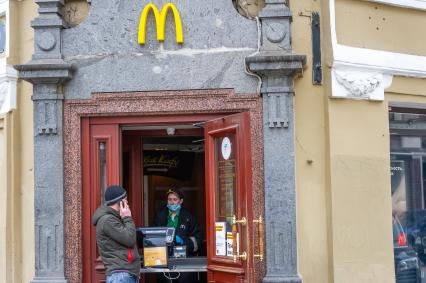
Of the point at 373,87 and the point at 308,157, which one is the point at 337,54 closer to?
the point at 373,87

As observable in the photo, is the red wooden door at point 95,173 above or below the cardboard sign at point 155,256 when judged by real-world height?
above

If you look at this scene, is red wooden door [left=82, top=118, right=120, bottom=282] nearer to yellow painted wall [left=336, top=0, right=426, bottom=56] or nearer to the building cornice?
the building cornice

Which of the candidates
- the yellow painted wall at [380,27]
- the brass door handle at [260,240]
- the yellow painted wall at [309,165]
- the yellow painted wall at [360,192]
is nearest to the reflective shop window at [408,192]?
the yellow painted wall at [360,192]

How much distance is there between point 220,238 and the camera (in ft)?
28.1

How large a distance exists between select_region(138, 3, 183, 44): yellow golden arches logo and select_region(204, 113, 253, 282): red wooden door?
3.47ft

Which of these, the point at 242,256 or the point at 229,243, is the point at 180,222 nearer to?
the point at 229,243

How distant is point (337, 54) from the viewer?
27.8 ft

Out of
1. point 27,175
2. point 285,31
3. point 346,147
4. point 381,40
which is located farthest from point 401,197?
point 27,175

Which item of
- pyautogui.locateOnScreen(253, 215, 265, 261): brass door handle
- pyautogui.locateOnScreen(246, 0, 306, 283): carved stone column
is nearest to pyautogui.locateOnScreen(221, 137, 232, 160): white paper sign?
pyautogui.locateOnScreen(246, 0, 306, 283): carved stone column

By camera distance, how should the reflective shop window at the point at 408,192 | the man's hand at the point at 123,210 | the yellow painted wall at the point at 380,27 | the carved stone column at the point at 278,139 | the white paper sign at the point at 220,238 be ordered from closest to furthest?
the man's hand at the point at 123,210, the carved stone column at the point at 278,139, the white paper sign at the point at 220,238, the yellow painted wall at the point at 380,27, the reflective shop window at the point at 408,192

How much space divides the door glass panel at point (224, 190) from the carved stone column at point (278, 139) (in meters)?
0.42

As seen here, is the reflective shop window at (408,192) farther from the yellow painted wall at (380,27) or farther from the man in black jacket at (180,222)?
the man in black jacket at (180,222)

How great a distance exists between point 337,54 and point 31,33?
3.43m

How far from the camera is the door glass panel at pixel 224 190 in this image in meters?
8.52
